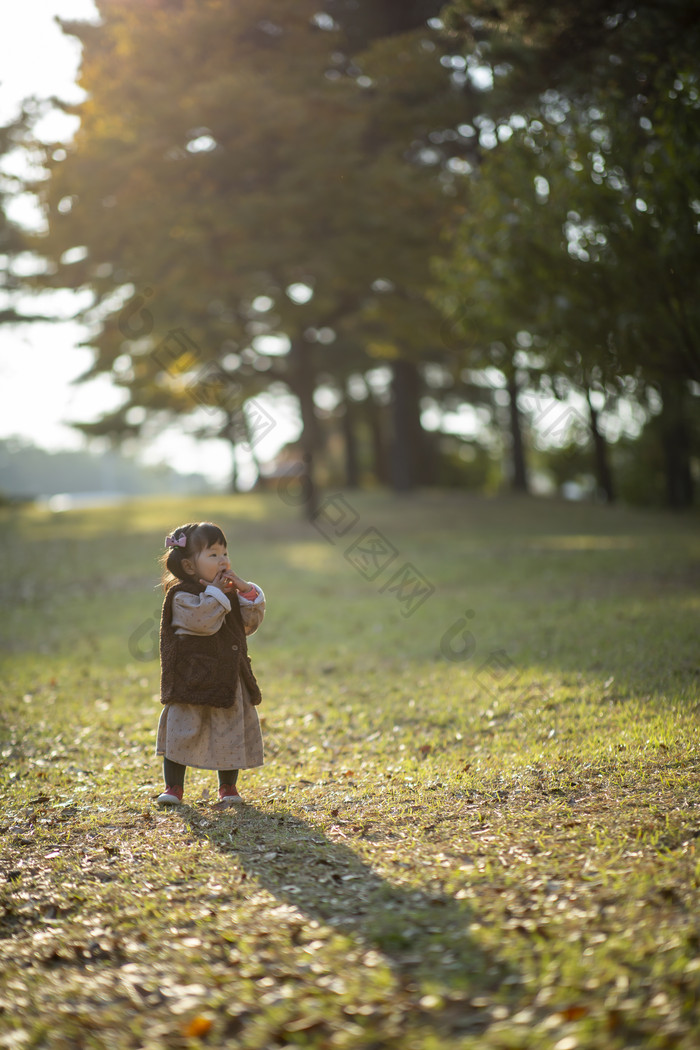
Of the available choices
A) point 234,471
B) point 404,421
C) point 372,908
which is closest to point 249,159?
point 404,421

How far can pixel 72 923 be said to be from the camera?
372 cm

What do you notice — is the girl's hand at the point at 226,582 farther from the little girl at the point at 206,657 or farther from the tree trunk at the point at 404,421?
the tree trunk at the point at 404,421

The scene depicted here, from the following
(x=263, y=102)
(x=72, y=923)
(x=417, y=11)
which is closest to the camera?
(x=72, y=923)

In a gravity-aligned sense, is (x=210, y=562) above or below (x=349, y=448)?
below

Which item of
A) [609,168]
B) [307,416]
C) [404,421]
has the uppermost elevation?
[609,168]

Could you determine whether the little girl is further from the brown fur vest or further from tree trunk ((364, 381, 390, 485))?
tree trunk ((364, 381, 390, 485))

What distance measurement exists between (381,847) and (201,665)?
1.41 metres

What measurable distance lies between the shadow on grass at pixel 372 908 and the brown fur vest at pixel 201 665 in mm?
711

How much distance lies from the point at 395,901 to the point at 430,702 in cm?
371

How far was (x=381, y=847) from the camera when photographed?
14.3ft

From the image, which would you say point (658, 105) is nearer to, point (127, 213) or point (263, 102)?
point (263, 102)

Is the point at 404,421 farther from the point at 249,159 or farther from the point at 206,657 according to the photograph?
the point at 206,657

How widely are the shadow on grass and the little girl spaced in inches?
16.0

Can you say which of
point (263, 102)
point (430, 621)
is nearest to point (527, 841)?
point (430, 621)
